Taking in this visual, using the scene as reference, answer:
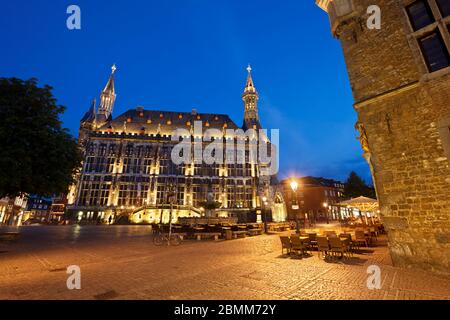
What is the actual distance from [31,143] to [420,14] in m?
19.3

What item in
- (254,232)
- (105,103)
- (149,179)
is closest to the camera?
(254,232)

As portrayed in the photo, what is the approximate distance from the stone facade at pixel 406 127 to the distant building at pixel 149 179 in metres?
33.8

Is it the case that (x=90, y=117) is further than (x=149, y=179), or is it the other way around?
(x=90, y=117)

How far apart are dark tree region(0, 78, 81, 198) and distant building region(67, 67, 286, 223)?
25.8 m

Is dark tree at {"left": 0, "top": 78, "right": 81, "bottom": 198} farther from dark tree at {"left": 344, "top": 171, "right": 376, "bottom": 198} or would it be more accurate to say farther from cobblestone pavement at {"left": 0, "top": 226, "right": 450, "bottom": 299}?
dark tree at {"left": 344, "top": 171, "right": 376, "bottom": 198}

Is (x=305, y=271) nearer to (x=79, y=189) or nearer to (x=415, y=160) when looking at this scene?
(x=415, y=160)

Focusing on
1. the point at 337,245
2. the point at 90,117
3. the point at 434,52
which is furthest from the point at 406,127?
the point at 90,117

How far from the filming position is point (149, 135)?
44.7 metres

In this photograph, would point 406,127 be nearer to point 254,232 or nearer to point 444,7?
point 444,7

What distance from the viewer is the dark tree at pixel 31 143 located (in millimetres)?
10422

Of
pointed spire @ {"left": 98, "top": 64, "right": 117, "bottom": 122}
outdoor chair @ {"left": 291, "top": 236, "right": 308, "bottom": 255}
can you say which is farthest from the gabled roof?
outdoor chair @ {"left": 291, "top": 236, "right": 308, "bottom": 255}

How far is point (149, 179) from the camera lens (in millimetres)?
41406

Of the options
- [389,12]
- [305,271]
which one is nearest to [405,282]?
[305,271]

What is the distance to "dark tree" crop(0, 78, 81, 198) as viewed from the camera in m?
10.4
